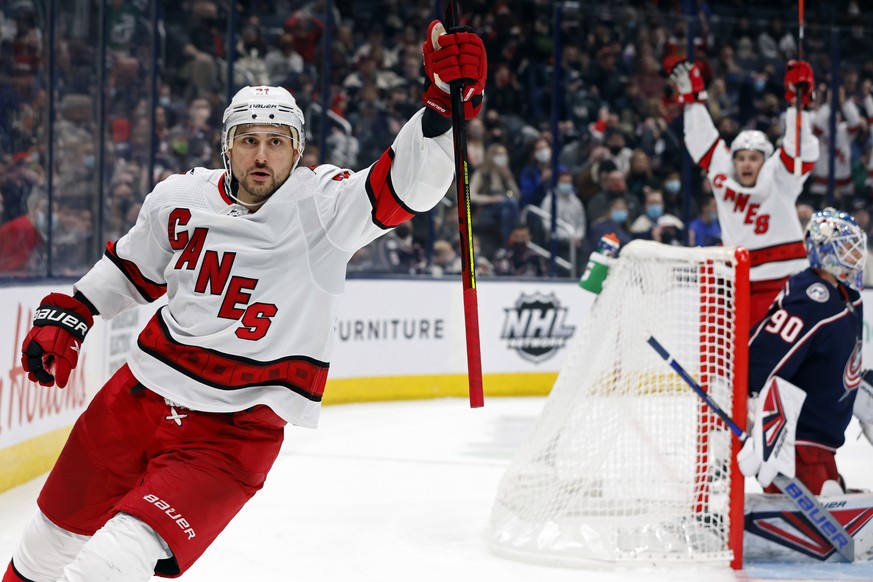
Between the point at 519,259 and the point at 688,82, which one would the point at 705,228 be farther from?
the point at 688,82

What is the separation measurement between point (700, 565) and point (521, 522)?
587 mm

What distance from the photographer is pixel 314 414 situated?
2350 mm

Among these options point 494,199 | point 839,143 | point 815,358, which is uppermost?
point 839,143

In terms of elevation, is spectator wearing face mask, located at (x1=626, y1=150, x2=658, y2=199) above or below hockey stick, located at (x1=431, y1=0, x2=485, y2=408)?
above

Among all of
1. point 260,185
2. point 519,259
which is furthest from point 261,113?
point 519,259

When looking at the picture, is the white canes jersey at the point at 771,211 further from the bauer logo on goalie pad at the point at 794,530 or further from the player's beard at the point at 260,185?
the player's beard at the point at 260,185

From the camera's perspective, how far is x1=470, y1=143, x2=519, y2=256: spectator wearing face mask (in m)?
8.20

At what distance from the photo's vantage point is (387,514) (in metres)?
4.30

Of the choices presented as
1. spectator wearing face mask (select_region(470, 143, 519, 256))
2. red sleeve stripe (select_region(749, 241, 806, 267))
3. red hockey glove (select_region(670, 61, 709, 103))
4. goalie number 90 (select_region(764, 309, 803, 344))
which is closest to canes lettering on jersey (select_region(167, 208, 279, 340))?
goalie number 90 (select_region(764, 309, 803, 344))

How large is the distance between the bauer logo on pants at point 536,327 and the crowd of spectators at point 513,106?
26cm

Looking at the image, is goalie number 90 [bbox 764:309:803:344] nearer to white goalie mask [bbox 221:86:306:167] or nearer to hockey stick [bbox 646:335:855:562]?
hockey stick [bbox 646:335:855:562]

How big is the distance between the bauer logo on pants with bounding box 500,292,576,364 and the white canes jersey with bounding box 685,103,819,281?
8.56 ft

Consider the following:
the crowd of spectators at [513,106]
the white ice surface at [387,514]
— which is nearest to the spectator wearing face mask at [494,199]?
the crowd of spectators at [513,106]

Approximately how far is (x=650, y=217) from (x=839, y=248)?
5.10m
